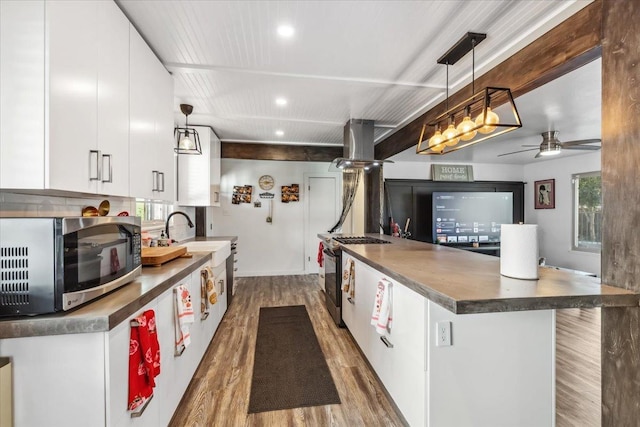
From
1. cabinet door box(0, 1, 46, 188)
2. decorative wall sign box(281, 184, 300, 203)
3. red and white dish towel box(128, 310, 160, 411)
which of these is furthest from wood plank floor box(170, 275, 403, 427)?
decorative wall sign box(281, 184, 300, 203)

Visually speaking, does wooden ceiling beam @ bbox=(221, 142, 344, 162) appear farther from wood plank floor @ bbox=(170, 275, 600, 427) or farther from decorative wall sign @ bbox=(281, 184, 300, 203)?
wood plank floor @ bbox=(170, 275, 600, 427)

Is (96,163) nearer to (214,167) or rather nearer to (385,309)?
(385,309)

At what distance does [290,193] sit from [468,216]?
347 centimetres

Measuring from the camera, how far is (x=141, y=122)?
1.89 meters

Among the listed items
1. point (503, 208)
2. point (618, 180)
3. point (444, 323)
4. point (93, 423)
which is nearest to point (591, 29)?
point (618, 180)

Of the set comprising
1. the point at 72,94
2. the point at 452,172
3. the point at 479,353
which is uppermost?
the point at 452,172

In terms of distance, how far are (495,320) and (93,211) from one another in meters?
2.39

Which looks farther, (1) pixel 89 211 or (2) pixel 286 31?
(2) pixel 286 31

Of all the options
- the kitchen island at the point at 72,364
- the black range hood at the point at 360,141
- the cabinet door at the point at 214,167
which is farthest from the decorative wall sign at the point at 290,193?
the kitchen island at the point at 72,364

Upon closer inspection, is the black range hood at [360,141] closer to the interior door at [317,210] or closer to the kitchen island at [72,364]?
the interior door at [317,210]

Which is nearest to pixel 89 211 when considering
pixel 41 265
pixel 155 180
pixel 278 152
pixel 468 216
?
pixel 155 180

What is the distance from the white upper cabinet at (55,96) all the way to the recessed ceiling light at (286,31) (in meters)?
0.94

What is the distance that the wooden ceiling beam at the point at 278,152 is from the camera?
4.95 meters

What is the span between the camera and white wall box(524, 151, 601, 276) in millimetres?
5055
